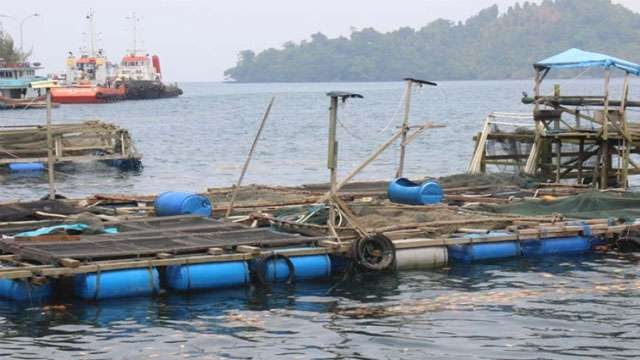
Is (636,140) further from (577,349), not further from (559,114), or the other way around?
(577,349)

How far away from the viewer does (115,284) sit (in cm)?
1891

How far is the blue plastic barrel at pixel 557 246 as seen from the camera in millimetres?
23719

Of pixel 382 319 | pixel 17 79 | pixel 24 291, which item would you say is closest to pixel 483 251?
pixel 382 319

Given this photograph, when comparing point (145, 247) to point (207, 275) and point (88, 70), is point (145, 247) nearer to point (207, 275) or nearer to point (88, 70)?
point (207, 275)

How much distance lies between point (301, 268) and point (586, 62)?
47.4 feet

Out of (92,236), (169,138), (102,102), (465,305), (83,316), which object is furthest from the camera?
(102,102)

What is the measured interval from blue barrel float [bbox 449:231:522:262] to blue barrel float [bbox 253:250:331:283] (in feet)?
9.73

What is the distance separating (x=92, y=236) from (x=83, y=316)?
2934mm

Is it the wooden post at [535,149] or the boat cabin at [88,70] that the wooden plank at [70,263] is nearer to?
the wooden post at [535,149]

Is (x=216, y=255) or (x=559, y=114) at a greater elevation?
(x=559, y=114)

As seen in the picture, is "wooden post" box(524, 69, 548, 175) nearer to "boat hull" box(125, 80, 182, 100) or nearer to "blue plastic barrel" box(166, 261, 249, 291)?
"blue plastic barrel" box(166, 261, 249, 291)

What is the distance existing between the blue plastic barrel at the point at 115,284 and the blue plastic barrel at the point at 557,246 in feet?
27.5

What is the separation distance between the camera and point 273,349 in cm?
1681

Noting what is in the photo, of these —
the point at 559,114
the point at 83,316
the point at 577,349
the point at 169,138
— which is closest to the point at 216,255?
the point at 83,316
